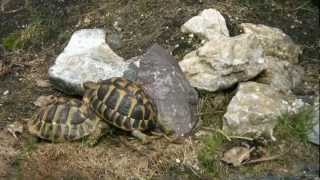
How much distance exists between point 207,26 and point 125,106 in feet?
3.66

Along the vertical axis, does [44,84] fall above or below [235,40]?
below

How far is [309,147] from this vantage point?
4.95 meters

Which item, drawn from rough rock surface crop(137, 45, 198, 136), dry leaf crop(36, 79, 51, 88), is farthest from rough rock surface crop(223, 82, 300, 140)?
dry leaf crop(36, 79, 51, 88)

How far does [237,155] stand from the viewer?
4.91m

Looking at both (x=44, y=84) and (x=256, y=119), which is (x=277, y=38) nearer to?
(x=256, y=119)

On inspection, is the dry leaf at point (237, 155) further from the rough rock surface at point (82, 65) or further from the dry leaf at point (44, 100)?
the dry leaf at point (44, 100)

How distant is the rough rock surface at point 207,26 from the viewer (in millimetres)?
5766

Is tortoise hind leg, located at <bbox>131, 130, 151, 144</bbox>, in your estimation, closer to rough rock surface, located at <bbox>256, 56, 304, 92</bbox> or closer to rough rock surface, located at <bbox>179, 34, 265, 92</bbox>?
rough rock surface, located at <bbox>179, 34, 265, 92</bbox>

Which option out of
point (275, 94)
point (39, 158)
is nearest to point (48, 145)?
point (39, 158)

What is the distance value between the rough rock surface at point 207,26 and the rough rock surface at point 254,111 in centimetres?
73

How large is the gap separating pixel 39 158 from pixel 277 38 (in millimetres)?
2019

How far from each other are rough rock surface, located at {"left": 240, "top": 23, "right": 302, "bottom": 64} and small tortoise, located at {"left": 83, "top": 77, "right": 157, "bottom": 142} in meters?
1.05

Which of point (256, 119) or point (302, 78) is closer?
point (256, 119)

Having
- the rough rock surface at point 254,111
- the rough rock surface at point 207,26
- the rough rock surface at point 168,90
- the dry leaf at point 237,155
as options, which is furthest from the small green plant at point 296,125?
the rough rock surface at point 207,26
